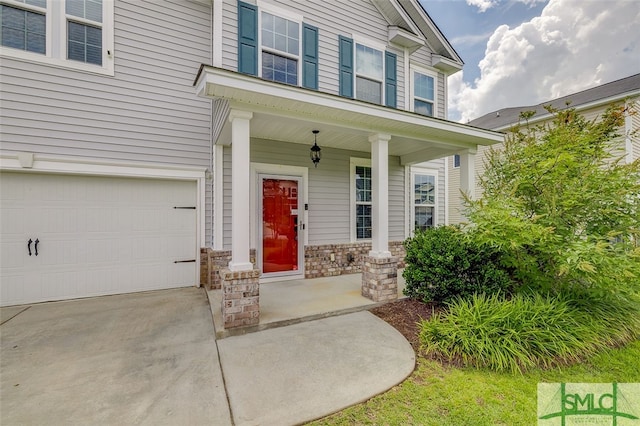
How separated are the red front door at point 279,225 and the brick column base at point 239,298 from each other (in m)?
2.04

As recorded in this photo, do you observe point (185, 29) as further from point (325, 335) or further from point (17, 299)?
point (325, 335)

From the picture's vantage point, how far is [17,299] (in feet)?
14.1

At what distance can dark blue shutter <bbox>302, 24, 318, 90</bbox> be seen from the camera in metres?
5.45

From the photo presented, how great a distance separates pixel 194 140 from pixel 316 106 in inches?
112

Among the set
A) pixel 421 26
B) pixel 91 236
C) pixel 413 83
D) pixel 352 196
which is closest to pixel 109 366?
pixel 91 236

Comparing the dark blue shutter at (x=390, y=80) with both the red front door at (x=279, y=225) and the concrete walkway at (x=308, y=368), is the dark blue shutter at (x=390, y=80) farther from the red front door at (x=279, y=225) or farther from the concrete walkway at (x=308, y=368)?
the concrete walkway at (x=308, y=368)

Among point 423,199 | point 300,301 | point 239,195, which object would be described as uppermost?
point 423,199

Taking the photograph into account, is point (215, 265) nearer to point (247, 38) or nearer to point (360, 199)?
point (360, 199)

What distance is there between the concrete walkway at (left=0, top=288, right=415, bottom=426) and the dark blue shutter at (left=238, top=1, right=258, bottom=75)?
4400 mm

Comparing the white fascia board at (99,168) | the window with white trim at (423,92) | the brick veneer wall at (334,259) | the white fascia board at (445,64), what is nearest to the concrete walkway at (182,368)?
the brick veneer wall at (334,259)

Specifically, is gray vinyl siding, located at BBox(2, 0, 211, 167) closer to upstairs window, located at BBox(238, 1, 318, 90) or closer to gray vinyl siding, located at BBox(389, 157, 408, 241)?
upstairs window, located at BBox(238, 1, 318, 90)

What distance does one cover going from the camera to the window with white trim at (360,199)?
20.8 ft

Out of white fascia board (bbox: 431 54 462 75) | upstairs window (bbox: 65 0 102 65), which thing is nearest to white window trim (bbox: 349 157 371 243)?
white fascia board (bbox: 431 54 462 75)

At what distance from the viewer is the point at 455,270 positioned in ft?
13.2
